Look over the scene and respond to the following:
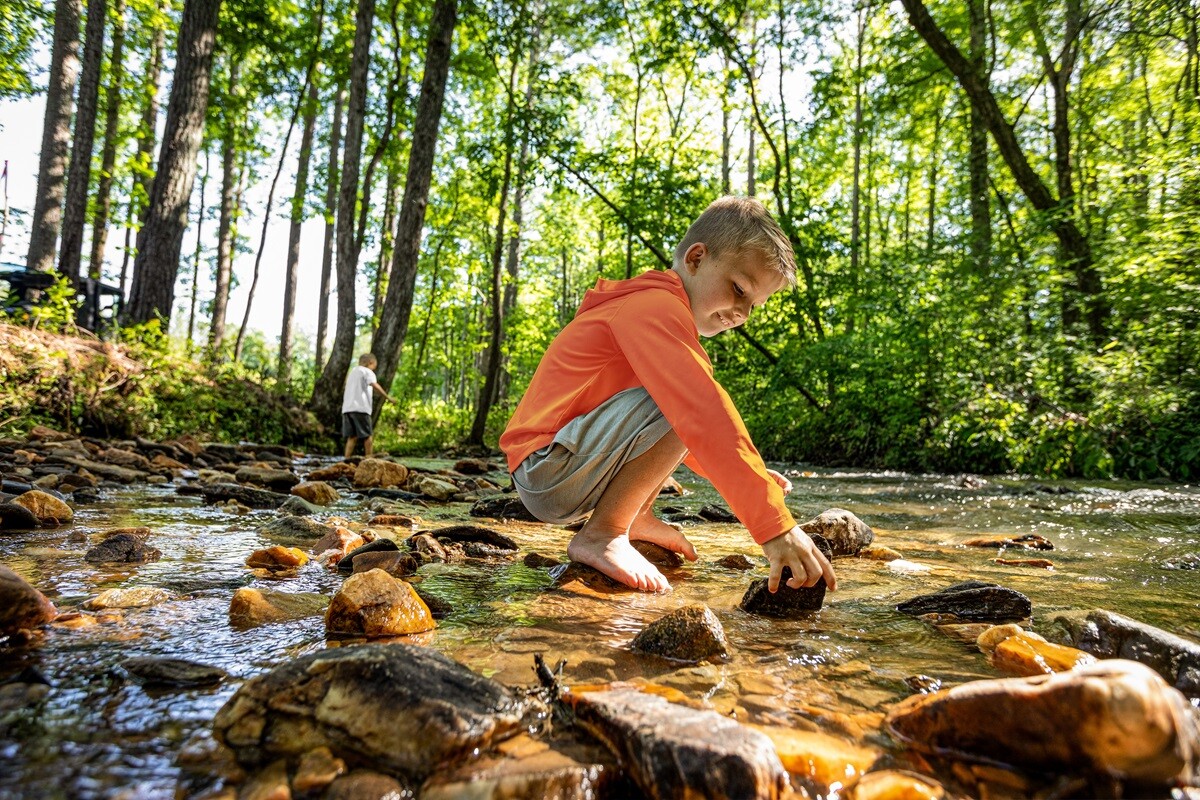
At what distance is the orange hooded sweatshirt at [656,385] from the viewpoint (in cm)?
197

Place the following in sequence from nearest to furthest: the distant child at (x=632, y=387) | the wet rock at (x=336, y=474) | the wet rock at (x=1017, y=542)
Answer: the distant child at (x=632, y=387), the wet rock at (x=1017, y=542), the wet rock at (x=336, y=474)

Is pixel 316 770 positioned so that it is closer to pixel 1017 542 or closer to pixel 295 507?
pixel 295 507

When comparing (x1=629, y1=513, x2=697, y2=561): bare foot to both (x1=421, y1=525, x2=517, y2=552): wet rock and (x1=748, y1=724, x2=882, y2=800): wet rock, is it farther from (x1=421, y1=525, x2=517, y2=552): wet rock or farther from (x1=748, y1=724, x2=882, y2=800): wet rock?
(x1=748, y1=724, x2=882, y2=800): wet rock

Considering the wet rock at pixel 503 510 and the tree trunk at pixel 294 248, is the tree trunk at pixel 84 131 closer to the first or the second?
the tree trunk at pixel 294 248

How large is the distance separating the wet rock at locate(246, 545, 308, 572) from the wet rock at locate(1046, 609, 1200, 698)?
2399 mm

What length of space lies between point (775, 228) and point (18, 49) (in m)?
20.5

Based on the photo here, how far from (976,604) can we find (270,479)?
15.6 feet

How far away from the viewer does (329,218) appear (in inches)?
766

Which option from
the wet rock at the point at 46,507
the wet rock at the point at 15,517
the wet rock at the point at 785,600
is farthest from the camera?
the wet rock at the point at 46,507

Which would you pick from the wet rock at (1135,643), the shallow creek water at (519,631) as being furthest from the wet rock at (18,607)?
the wet rock at (1135,643)

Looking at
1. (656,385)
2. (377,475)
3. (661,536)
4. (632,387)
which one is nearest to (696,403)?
(656,385)

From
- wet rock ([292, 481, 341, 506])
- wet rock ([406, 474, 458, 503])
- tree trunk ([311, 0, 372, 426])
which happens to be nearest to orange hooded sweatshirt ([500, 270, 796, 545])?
wet rock ([292, 481, 341, 506])

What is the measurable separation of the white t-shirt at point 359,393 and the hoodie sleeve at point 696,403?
30.0 feet

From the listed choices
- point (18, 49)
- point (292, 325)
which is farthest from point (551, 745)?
point (292, 325)
